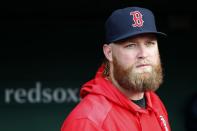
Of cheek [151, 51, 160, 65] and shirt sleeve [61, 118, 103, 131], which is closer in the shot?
shirt sleeve [61, 118, 103, 131]

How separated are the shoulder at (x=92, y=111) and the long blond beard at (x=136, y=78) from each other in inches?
5.1

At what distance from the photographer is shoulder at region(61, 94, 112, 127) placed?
244 cm

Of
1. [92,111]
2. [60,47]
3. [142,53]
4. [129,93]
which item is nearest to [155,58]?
[142,53]

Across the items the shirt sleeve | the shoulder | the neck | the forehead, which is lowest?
the shirt sleeve

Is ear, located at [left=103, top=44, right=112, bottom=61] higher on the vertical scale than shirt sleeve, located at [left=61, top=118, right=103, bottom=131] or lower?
higher

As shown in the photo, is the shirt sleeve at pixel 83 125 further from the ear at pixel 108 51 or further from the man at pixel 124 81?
the ear at pixel 108 51

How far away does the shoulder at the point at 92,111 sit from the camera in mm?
2435

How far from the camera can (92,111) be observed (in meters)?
2.47

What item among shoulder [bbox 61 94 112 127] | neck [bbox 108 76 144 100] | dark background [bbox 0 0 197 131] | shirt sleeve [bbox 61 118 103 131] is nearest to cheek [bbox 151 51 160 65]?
neck [bbox 108 76 144 100]

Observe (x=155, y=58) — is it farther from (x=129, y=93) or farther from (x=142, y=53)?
(x=129, y=93)

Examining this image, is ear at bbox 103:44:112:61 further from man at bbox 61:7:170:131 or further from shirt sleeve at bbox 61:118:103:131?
shirt sleeve at bbox 61:118:103:131

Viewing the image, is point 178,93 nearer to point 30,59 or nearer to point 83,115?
point 30,59

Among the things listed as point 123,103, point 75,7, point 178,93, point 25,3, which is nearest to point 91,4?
point 75,7

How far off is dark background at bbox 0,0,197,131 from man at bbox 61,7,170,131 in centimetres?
278
